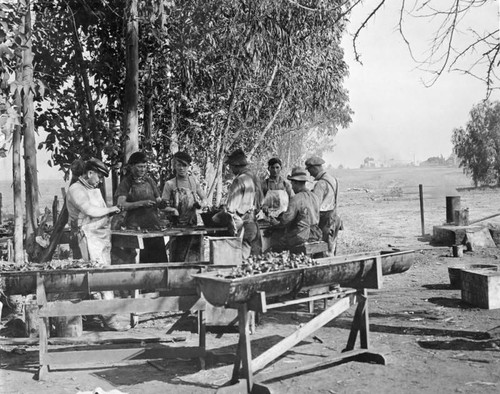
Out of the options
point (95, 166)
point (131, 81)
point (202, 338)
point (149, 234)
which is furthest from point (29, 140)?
point (202, 338)

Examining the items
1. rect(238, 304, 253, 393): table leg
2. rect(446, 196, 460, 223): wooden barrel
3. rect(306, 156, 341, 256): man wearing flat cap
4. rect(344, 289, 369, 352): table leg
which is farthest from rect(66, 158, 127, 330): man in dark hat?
rect(446, 196, 460, 223): wooden barrel

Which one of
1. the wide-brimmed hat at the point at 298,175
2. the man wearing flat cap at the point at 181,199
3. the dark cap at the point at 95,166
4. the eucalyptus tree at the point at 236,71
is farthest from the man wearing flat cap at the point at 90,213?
the eucalyptus tree at the point at 236,71

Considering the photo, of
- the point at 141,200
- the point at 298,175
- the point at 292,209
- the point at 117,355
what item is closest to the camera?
the point at 117,355

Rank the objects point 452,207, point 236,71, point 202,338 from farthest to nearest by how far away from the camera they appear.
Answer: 1. point 452,207
2. point 236,71
3. point 202,338

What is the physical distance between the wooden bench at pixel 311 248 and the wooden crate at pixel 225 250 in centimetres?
167

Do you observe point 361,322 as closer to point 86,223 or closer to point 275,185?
point 86,223

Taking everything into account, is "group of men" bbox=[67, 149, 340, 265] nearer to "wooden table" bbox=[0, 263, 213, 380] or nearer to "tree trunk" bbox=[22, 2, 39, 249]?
"tree trunk" bbox=[22, 2, 39, 249]

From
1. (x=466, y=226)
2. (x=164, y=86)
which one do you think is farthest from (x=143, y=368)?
(x=466, y=226)

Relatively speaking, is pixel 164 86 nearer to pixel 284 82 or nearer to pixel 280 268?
pixel 284 82

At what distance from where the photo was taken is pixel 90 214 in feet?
23.7

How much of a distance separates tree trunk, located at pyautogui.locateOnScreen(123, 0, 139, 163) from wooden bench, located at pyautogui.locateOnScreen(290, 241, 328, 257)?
345cm

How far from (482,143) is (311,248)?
34.2m

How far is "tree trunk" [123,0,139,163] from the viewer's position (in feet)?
Result: 31.9

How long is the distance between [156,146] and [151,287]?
670 centimetres
